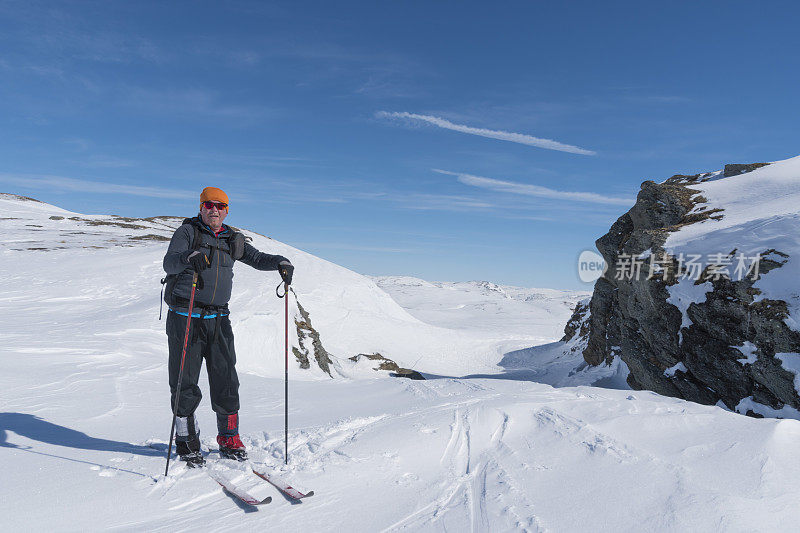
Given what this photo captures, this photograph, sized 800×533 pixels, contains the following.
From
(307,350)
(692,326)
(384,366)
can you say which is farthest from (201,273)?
(384,366)

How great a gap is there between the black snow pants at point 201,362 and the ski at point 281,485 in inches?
35.2

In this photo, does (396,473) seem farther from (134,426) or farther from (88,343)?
(88,343)

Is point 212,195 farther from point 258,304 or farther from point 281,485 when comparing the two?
point 258,304

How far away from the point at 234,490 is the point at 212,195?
289cm

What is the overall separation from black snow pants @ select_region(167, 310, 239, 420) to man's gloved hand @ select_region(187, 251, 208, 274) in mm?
637

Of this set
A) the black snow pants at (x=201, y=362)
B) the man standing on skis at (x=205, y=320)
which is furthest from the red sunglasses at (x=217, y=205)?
the black snow pants at (x=201, y=362)

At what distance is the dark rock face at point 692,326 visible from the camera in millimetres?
9688

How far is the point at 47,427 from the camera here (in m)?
5.33

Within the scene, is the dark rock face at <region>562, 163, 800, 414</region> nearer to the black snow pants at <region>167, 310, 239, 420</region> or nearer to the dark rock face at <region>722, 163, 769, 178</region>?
the dark rock face at <region>722, 163, 769, 178</region>

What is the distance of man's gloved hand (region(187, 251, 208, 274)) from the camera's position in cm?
416

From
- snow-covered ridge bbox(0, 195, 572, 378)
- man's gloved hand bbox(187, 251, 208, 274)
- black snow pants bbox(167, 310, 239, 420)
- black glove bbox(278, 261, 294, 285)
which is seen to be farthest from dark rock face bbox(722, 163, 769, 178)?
man's gloved hand bbox(187, 251, 208, 274)

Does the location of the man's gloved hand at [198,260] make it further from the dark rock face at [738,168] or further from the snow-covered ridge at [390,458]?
the dark rock face at [738,168]

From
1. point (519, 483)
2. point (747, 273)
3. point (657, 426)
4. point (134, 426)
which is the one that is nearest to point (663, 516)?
point (519, 483)

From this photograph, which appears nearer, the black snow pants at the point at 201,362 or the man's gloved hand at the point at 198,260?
the man's gloved hand at the point at 198,260
